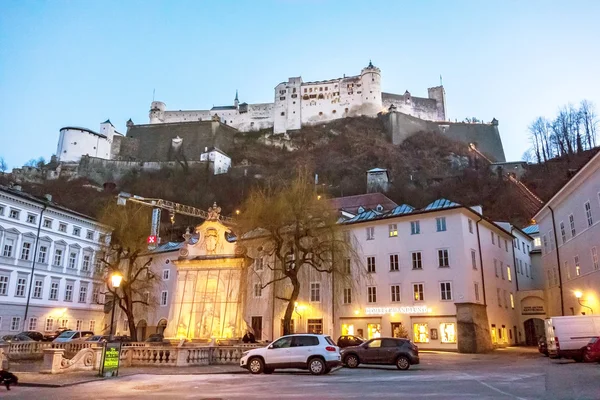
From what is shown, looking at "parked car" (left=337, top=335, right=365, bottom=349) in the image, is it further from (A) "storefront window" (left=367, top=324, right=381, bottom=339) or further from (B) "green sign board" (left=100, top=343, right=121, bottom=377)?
(B) "green sign board" (left=100, top=343, right=121, bottom=377)

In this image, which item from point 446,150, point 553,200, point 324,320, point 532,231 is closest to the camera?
point 553,200

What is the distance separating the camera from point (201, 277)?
29875mm

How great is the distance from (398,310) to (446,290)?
4.28 meters

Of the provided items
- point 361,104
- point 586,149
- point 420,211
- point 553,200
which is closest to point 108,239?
point 420,211

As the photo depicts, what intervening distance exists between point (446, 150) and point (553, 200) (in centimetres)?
8403

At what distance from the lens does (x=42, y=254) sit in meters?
51.8

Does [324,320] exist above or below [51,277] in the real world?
below

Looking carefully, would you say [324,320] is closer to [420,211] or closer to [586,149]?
[420,211]

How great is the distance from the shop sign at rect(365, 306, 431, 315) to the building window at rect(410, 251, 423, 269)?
338 cm

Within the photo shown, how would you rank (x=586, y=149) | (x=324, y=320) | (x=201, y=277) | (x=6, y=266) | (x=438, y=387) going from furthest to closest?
(x=586, y=149) → (x=6, y=266) → (x=324, y=320) → (x=201, y=277) → (x=438, y=387)

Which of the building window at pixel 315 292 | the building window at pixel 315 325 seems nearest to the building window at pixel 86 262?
the building window at pixel 315 292

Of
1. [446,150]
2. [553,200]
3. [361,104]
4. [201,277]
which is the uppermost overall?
[361,104]

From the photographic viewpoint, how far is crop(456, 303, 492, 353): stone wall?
114ft

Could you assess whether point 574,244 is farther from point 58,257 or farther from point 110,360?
point 58,257
